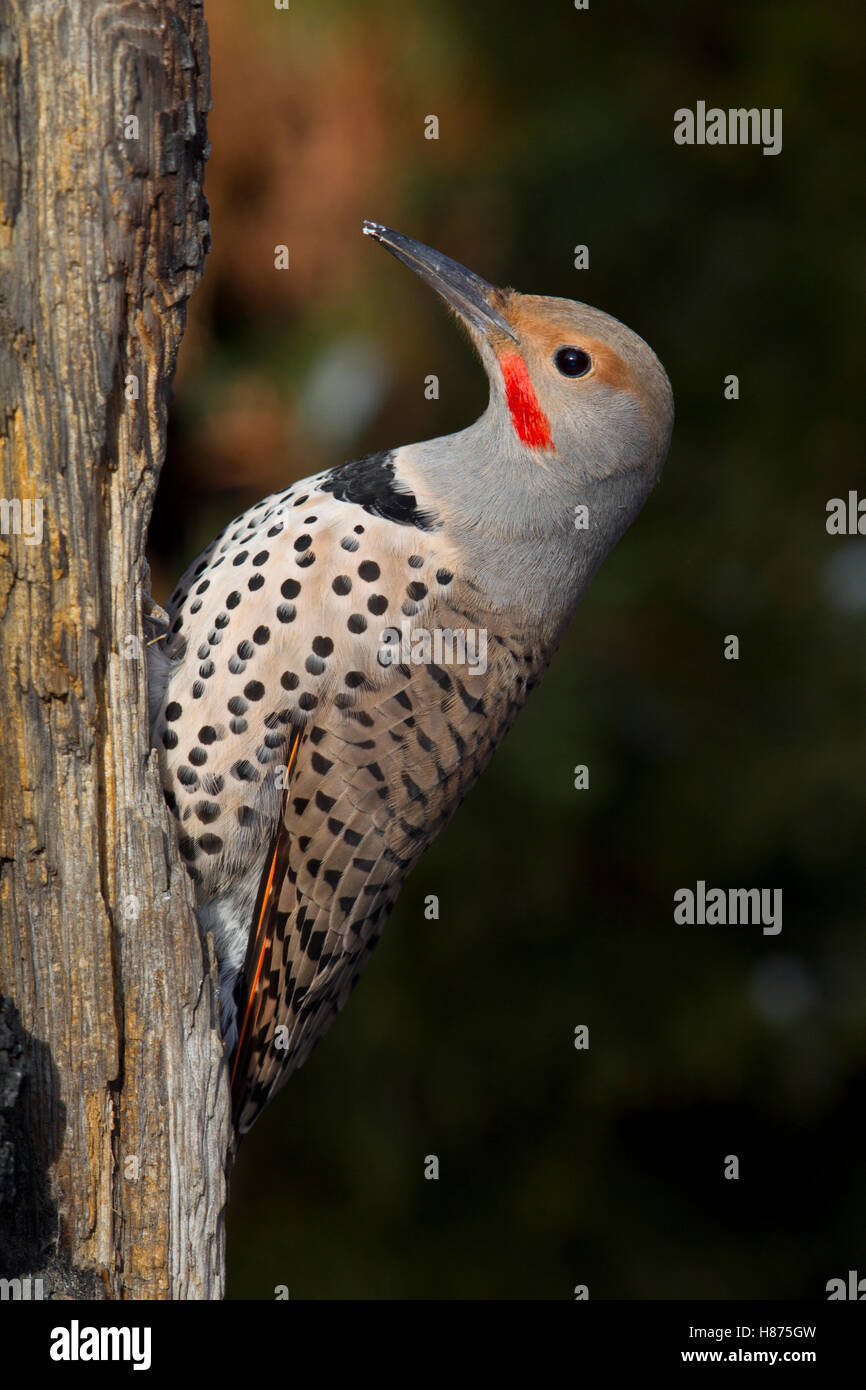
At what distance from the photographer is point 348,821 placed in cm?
296

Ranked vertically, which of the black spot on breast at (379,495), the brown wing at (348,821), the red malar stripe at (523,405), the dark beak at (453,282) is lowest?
the brown wing at (348,821)

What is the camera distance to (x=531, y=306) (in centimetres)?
305

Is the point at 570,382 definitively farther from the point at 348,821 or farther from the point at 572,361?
the point at 348,821

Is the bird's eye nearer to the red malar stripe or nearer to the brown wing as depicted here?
the red malar stripe

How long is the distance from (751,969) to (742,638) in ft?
3.72

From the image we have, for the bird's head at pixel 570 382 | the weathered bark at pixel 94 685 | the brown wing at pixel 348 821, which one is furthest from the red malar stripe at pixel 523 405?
the weathered bark at pixel 94 685

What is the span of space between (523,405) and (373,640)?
648 mm

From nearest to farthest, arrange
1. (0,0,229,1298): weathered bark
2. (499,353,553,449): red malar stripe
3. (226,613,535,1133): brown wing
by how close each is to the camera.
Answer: (0,0,229,1298): weathered bark, (226,613,535,1133): brown wing, (499,353,553,449): red malar stripe

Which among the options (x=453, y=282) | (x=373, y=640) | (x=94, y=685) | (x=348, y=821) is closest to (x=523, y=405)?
(x=453, y=282)

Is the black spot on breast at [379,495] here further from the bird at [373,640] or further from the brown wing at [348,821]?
the brown wing at [348,821]

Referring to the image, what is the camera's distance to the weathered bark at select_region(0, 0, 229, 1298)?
222 cm

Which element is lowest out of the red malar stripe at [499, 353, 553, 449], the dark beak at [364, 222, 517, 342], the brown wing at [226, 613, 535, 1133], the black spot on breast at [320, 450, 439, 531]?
the brown wing at [226, 613, 535, 1133]

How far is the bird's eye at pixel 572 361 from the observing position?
2.98 metres

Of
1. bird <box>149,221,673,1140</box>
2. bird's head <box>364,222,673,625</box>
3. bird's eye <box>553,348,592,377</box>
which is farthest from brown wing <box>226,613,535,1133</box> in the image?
A: bird's eye <box>553,348,592,377</box>
